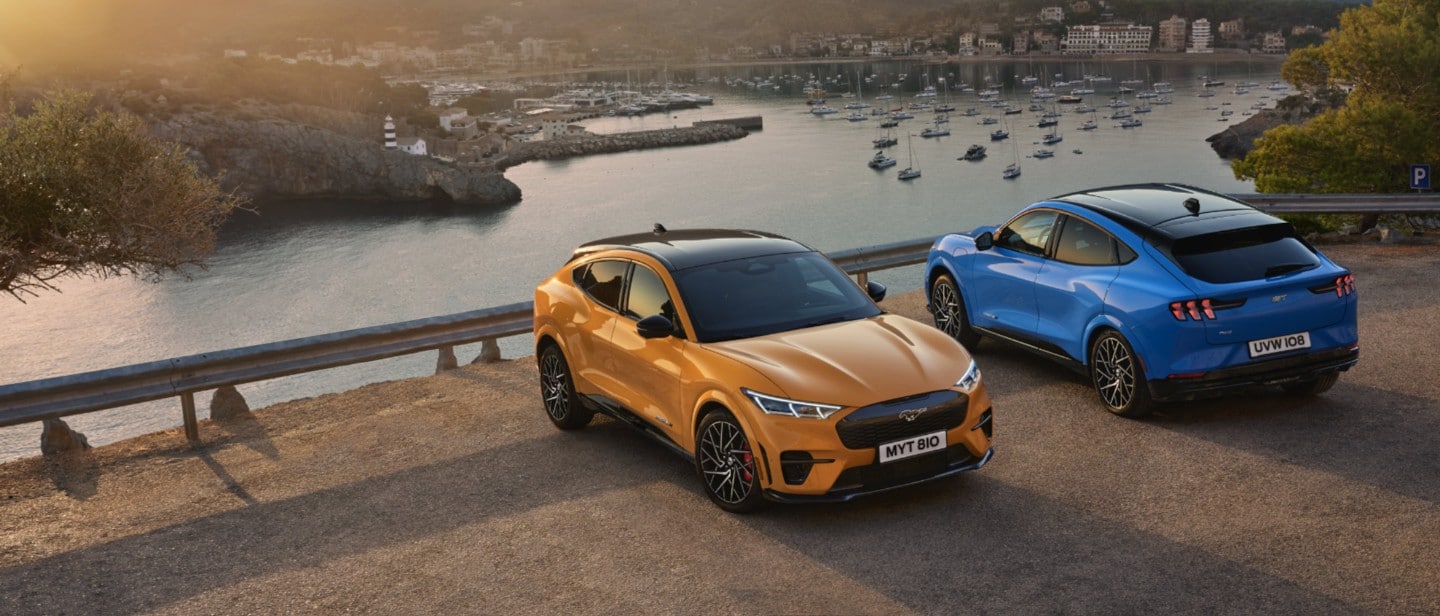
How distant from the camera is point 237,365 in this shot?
31.1ft

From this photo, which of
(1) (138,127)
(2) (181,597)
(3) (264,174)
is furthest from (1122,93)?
(2) (181,597)

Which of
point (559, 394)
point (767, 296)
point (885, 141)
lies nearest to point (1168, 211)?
point (767, 296)

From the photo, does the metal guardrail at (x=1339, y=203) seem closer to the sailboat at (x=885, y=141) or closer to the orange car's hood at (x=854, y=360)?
the orange car's hood at (x=854, y=360)

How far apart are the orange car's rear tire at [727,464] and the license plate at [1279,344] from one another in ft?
12.3

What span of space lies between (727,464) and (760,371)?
2.05 feet

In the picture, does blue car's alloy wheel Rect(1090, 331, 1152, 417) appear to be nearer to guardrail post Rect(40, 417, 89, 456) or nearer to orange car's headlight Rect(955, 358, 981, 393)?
orange car's headlight Rect(955, 358, 981, 393)

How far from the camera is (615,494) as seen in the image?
24.3ft

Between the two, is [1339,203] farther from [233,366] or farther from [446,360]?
→ [233,366]

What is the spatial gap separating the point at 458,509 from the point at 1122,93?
183 meters

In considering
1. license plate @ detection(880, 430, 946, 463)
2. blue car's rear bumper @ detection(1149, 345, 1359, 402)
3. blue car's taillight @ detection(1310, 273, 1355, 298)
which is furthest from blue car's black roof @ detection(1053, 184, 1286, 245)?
license plate @ detection(880, 430, 946, 463)

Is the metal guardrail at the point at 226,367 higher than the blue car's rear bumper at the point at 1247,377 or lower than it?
higher

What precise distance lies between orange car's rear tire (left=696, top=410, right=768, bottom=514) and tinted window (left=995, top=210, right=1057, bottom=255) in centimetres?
402

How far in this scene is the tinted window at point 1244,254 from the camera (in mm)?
8234

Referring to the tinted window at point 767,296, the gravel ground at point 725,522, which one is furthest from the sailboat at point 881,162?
the tinted window at point 767,296
